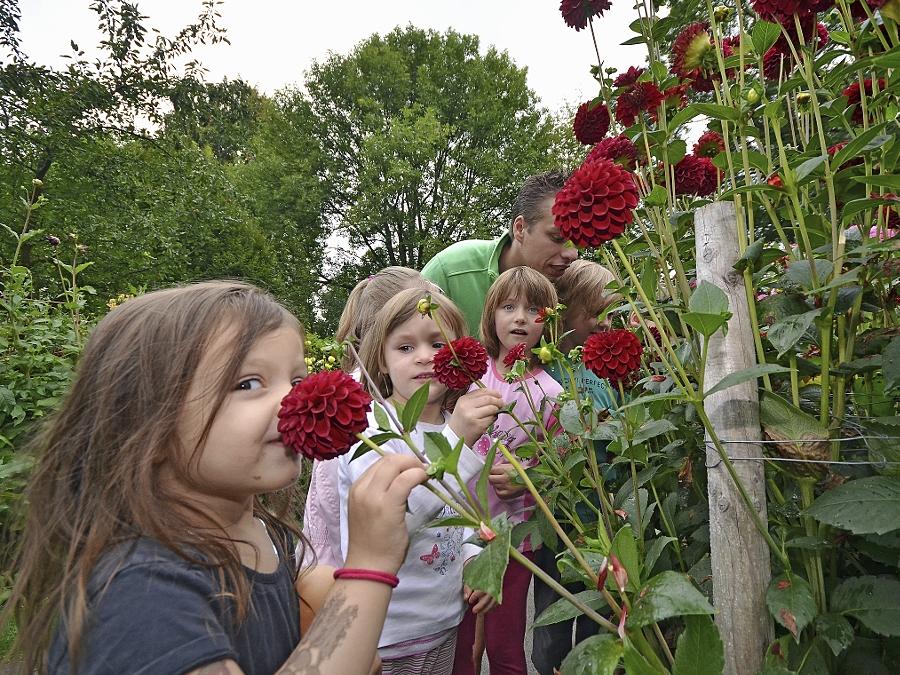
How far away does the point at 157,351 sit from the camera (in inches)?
42.4

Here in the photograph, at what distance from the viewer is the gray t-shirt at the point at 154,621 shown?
0.80m

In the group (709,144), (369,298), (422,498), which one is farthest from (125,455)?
(369,298)

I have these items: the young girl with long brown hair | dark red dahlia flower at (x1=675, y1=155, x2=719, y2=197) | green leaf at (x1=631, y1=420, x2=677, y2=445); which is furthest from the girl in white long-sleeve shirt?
dark red dahlia flower at (x1=675, y1=155, x2=719, y2=197)

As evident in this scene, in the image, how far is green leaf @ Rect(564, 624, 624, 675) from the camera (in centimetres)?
83

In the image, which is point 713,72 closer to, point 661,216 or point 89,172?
point 661,216

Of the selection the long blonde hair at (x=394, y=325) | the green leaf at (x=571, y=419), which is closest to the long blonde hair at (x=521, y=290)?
the long blonde hair at (x=394, y=325)

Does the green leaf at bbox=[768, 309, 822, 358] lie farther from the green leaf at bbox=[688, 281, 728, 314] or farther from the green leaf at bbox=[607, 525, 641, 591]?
the green leaf at bbox=[607, 525, 641, 591]

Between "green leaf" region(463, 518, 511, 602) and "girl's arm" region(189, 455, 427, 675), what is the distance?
7.2 inches

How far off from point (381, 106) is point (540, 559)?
19.3 m

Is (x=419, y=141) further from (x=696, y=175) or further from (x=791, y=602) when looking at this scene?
(x=791, y=602)

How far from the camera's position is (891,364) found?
923 millimetres

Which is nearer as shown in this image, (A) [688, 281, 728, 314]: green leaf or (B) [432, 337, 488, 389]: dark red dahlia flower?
(A) [688, 281, 728, 314]: green leaf

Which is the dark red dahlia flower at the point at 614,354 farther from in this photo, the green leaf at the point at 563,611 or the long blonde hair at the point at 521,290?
the long blonde hair at the point at 521,290

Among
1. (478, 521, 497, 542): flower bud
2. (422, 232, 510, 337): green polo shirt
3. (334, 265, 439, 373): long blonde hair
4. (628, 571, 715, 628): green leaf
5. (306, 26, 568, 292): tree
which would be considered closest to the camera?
(628, 571, 715, 628): green leaf
